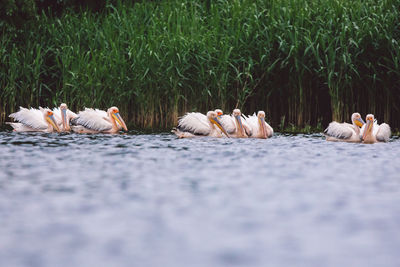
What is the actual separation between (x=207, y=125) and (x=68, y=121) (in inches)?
108

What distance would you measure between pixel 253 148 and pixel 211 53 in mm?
4285

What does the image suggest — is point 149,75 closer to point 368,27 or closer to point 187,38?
point 187,38

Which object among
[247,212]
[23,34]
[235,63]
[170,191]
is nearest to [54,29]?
[23,34]

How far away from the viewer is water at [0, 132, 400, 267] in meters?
3.68

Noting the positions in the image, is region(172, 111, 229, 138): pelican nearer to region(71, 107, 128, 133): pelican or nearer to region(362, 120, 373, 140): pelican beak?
region(71, 107, 128, 133): pelican

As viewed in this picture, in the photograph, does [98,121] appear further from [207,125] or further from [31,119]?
[207,125]

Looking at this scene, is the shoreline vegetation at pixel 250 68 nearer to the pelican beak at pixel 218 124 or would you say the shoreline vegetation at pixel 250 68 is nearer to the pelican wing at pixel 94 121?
the pelican wing at pixel 94 121

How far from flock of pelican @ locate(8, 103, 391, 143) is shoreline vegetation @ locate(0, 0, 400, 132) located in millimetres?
1184

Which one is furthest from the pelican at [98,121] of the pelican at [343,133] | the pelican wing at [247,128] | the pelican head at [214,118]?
the pelican at [343,133]

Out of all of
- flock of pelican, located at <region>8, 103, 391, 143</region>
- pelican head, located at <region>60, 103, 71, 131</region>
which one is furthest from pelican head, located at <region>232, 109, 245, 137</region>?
pelican head, located at <region>60, 103, 71, 131</region>

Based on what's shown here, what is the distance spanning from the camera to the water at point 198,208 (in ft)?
12.1

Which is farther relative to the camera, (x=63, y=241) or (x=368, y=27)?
(x=368, y=27)

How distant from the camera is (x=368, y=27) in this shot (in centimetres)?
1319

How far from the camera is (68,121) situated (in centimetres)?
1277
